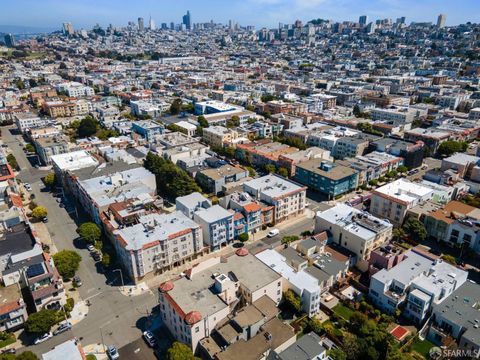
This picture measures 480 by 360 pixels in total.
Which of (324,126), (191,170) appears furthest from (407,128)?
(191,170)

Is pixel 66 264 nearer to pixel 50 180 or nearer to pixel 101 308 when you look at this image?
pixel 101 308

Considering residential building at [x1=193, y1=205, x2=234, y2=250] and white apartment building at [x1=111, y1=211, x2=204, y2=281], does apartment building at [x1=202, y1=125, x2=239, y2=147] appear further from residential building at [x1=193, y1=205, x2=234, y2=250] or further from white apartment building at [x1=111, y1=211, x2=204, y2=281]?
white apartment building at [x1=111, y1=211, x2=204, y2=281]

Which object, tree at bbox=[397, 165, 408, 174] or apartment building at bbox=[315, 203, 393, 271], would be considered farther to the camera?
tree at bbox=[397, 165, 408, 174]

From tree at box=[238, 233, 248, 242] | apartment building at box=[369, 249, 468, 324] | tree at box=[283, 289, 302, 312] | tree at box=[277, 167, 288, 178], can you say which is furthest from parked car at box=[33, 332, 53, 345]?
tree at box=[277, 167, 288, 178]

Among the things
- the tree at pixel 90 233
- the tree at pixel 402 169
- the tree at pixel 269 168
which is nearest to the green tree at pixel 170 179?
the tree at pixel 269 168

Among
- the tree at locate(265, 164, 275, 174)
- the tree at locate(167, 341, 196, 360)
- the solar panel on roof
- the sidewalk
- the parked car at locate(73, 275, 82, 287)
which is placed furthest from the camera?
the tree at locate(265, 164, 275, 174)
